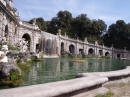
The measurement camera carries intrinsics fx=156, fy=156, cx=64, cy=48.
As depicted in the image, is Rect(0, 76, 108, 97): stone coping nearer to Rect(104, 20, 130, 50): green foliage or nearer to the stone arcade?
the stone arcade

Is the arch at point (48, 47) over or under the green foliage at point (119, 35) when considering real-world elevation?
under

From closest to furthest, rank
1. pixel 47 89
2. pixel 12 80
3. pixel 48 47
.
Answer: pixel 47 89 < pixel 12 80 < pixel 48 47

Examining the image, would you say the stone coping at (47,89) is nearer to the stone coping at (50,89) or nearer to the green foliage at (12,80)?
the stone coping at (50,89)

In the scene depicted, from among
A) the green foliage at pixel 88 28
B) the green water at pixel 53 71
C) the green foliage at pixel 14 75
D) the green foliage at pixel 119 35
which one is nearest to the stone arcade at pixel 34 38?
the green water at pixel 53 71

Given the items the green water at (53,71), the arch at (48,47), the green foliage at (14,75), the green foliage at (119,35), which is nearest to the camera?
the green foliage at (14,75)

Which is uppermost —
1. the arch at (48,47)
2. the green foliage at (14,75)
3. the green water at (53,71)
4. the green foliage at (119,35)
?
the green foliage at (119,35)

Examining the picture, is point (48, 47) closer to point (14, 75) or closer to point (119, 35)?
point (14, 75)

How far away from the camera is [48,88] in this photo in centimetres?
303

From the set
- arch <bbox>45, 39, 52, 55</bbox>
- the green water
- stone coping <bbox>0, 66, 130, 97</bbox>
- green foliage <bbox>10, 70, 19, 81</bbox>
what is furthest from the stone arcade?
stone coping <bbox>0, 66, 130, 97</bbox>

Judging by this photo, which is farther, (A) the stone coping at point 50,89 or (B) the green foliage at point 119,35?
(B) the green foliage at point 119,35

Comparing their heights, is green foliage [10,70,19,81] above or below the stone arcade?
below

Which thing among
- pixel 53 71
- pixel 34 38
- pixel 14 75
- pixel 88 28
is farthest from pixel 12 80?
pixel 88 28

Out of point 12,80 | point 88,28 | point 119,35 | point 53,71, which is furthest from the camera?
point 119,35

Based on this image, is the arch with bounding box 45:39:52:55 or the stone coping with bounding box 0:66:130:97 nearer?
the stone coping with bounding box 0:66:130:97
